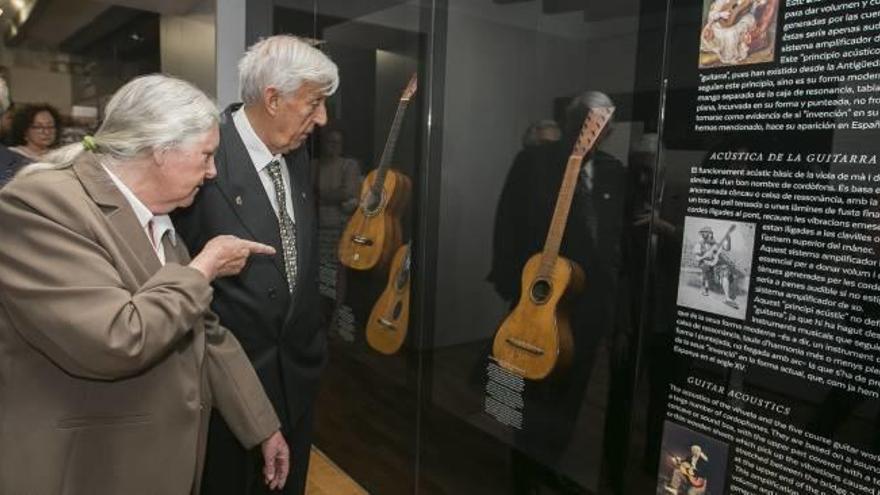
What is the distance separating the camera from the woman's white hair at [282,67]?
161 cm

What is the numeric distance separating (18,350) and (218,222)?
0.57 meters

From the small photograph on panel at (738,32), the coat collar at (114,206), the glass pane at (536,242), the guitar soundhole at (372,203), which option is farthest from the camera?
the guitar soundhole at (372,203)

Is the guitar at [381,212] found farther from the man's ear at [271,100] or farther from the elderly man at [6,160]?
the elderly man at [6,160]

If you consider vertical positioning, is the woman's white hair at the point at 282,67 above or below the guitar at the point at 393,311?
above

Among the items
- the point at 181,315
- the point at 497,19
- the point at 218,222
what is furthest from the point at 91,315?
the point at 497,19

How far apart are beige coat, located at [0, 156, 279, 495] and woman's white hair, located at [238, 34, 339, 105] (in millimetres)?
571

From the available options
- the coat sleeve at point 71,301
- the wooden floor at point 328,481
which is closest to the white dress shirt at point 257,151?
the coat sleeve at point 71,301

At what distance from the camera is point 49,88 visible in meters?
4.76

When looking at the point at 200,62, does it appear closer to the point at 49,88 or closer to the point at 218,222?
the point at 49,88

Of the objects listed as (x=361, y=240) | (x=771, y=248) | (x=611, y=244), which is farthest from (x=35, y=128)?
(x=771, y=248)

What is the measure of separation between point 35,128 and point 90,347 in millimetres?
3507

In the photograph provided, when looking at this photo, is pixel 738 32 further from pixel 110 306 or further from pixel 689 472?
pixel 110 306

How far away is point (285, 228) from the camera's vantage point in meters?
1.69

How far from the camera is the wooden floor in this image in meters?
2.79
